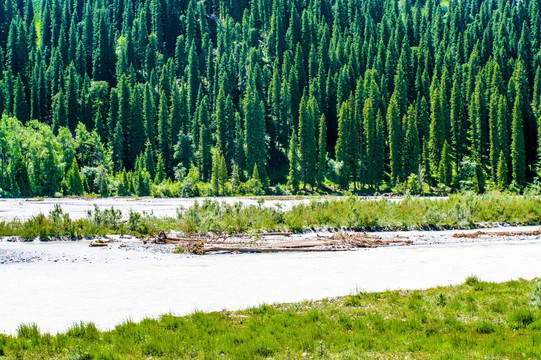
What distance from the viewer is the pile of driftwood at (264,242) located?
24.2 meters

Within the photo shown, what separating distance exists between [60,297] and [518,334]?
12.1 m

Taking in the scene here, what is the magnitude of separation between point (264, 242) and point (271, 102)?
102 m

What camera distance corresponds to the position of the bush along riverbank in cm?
2994

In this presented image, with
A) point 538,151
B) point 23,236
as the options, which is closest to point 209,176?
point 538,151

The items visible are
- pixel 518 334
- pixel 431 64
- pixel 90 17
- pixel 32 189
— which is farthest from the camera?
pixel 90 17

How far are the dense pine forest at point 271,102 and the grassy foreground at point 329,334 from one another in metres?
58.5

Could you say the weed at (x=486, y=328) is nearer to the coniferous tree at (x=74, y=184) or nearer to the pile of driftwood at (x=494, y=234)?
the pile of driftwood at (x=494, y=234)

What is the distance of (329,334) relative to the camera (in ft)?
34.4

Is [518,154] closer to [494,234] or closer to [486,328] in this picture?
[494,234]

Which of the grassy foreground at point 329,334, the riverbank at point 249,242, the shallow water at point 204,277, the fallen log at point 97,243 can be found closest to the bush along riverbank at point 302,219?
the riverbank at point 249,242

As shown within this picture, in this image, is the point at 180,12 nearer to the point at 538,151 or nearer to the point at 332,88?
the point at 332,88

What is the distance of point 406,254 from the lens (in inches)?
896

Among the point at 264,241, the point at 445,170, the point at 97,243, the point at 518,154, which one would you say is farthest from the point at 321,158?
the point at 97,243

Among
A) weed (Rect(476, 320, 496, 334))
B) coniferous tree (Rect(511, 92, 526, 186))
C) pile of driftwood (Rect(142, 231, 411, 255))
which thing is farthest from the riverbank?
coniferous tree (Rect(511, 92, 526, 186))
